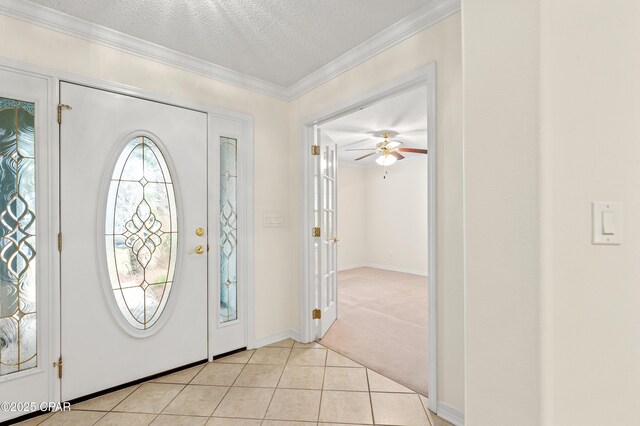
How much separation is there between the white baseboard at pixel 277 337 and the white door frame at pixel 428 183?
123 mm

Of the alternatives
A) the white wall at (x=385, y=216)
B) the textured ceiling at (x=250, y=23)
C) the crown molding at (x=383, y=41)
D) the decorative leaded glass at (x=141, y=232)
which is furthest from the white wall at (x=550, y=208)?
the white wall at (x=385, y=216)

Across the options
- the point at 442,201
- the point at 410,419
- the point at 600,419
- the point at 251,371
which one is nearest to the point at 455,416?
the point at 410,419

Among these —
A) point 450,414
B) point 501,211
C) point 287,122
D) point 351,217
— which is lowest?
point 450,414

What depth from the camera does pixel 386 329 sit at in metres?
3.17

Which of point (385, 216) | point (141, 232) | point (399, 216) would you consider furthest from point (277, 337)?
point (385, 216)

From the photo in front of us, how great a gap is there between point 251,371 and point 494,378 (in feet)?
6.35

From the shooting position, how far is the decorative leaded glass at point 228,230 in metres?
2.56

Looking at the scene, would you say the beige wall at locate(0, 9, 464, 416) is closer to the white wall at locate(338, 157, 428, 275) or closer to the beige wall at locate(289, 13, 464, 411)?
the beige wall at locate(289, 13, 464, 411)

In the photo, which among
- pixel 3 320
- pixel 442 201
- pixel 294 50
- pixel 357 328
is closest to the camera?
pixel 3 320

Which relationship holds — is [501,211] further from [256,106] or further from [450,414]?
[256,106]

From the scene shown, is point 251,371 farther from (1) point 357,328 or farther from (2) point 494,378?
(2) point 494,378

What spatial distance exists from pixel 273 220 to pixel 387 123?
228cm

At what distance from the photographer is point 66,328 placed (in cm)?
185

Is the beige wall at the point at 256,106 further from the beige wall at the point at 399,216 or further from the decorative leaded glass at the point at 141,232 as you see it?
the beige wall at the point at 399,216
